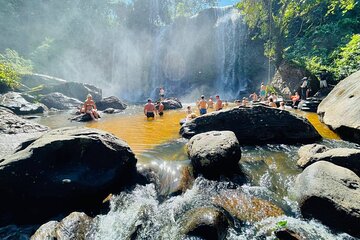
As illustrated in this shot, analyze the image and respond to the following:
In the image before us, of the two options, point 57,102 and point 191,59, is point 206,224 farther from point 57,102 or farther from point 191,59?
point 191,59

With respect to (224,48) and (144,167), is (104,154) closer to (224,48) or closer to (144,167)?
(144,167)

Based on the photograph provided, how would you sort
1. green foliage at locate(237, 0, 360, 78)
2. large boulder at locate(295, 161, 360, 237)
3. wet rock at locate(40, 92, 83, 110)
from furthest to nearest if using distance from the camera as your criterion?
wet rock at locate(40, 92, 83, 110) < green foliage at locate(237, 0, 360, 78) < large boulder at locate(295, 161, 360, 237)

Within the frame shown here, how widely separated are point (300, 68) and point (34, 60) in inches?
1535

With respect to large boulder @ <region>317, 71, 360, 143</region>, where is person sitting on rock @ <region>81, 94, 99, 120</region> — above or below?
above

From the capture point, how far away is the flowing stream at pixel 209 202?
4566mm

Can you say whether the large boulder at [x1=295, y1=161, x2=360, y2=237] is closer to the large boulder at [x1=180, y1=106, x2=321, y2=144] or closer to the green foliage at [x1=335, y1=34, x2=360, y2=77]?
the large boulder at [x1=180, y1=106, x2=321, y2=144]

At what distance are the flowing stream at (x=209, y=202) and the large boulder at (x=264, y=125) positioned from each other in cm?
97

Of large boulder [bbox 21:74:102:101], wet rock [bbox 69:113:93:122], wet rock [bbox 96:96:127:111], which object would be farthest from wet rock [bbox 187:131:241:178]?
large boulder [bbox 21:74:102:101]

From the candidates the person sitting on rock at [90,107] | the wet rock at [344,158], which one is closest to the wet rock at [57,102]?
the person sitting on rock at [90,107]

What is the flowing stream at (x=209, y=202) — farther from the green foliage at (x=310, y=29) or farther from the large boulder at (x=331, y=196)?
the green foliage at (x=310, y=29)

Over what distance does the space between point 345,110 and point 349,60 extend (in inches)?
415

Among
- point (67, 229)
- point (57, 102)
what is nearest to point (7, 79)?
point (57, 102)

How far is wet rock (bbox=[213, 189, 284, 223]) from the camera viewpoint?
16.1 feet

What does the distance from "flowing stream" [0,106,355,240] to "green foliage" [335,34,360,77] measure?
10.7 m
